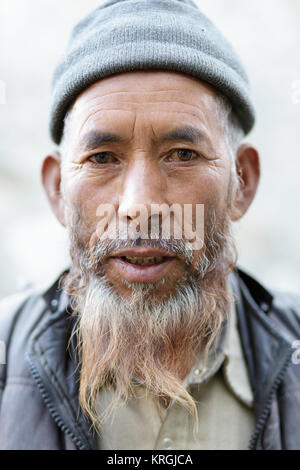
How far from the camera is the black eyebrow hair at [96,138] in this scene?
5.63ft

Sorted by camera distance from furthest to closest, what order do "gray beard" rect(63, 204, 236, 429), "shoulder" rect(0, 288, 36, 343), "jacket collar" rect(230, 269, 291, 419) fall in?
"shoulder" rect(0, 288, 36, 343)
"jacket collar" rect(230, 269, 291, 419)
"gray beard" rect(63, 204, 236, 429)

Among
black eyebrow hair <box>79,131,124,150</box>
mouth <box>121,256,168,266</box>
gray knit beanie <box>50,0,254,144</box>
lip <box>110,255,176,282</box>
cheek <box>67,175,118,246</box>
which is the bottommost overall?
lip <box>110,255,176,282</box>

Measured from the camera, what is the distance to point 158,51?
170 centimetres

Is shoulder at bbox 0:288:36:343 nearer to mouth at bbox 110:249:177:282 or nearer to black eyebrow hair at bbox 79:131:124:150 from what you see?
mouth at bbox 110:249:177:282

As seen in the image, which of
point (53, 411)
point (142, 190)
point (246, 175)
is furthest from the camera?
point (246, 175)

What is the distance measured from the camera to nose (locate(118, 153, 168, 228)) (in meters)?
1.62

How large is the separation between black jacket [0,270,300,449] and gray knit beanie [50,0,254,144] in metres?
0.95

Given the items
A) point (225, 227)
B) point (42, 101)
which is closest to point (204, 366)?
point (225, 227)

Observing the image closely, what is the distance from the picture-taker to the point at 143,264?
171 cm

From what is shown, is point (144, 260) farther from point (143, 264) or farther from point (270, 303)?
point (270, 303)

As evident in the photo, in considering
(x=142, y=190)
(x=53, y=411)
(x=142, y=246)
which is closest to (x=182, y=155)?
(x=142, y=190)

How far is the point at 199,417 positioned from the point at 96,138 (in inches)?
47.4

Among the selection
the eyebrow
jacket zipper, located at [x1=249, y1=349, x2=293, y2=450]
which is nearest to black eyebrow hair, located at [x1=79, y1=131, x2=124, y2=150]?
the eyebrow
